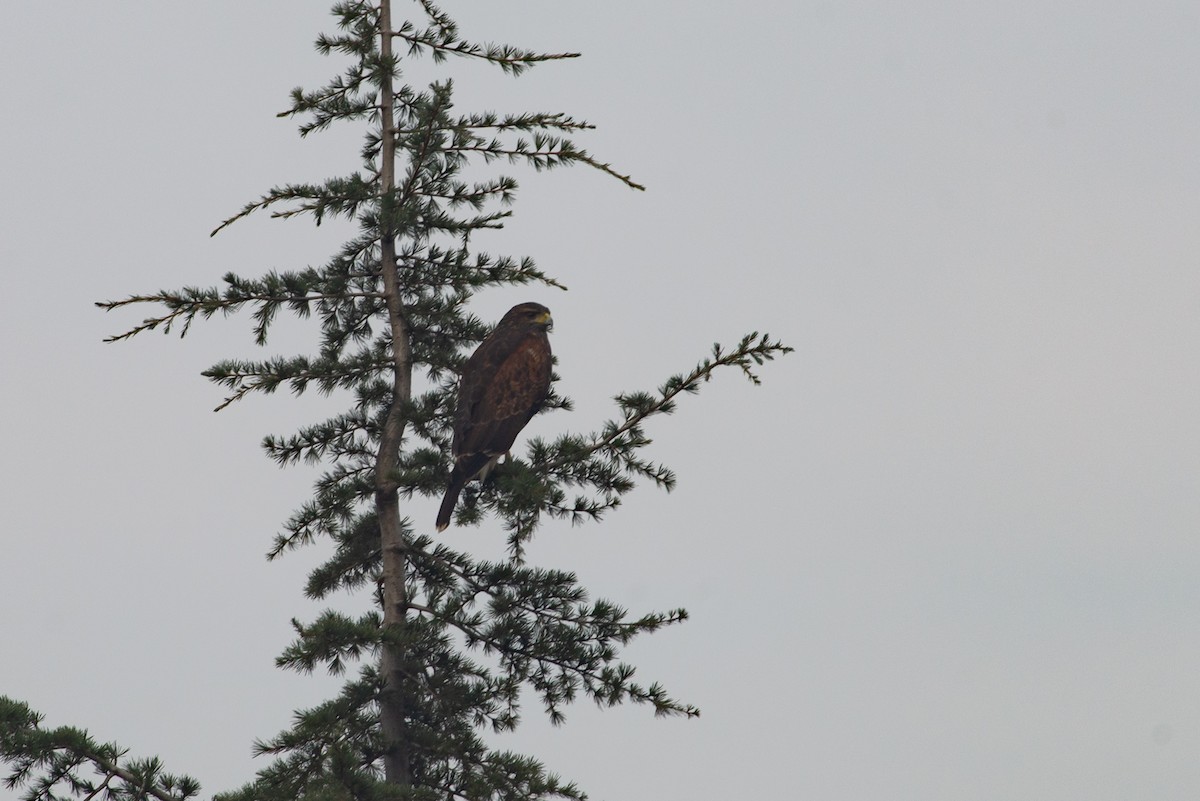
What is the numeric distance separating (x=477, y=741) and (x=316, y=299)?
367 centimetres

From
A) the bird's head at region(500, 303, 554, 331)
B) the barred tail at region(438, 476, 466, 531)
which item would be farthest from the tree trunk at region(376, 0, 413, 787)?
the bird's head at region(500, 303, 554, 331)

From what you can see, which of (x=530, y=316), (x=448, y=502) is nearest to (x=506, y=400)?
(x=448, y=502)

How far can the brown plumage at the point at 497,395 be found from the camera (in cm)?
1216

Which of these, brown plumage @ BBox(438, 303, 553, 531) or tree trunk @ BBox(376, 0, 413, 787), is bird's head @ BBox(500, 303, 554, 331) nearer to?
brown plumage @ BBox(438, 303, 553, 531)

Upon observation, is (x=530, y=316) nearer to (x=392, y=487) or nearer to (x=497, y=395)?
(x=497, y=395)

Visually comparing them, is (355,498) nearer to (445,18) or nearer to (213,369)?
(213,369)

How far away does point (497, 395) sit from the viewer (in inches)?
493

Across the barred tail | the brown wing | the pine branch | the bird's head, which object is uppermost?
the bird's head

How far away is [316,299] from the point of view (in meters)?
12.1

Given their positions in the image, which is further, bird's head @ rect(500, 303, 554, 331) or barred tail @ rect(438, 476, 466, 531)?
bird's head @ rect(500, 303, 554, 331)

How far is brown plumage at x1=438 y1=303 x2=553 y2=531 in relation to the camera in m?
12.2

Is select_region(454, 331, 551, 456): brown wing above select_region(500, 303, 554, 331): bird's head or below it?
below

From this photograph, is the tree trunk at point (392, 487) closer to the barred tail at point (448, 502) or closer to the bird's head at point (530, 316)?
the barred tail at point (448, 502)

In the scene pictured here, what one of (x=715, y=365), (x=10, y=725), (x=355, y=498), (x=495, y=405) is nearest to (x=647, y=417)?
(x=715, y=365)
